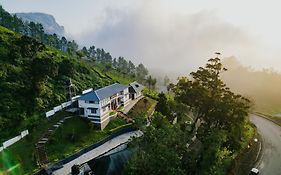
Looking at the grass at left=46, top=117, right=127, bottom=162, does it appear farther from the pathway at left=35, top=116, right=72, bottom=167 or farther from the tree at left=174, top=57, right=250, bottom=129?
the tree at left=174, top=57, right=250, bottom=129

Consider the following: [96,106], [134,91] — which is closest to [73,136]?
[96,106]

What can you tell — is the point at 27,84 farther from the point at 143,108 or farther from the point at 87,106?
the point at 143,108

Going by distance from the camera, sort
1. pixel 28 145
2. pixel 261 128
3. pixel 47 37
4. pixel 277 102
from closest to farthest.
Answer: pixel 28 145 < pixel 261 128 < pixel 47 37 < pixel 277 102

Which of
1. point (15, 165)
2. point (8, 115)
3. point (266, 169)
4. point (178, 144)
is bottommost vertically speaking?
point (266, 169)

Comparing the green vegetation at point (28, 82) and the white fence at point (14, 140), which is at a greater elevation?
the green vegetation at point (28, 82)

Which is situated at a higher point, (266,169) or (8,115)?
(8,115)

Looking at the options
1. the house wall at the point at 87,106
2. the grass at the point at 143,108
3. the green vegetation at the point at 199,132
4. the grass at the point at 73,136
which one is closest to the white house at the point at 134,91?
the grass at the point at 143,108

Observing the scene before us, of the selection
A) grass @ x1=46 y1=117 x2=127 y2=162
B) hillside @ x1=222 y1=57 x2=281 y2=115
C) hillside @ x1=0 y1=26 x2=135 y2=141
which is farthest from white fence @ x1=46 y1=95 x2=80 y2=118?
hillside @ x1=222 y1=57 x2=281 y2=115

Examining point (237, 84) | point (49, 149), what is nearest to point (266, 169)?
point (49, 149)

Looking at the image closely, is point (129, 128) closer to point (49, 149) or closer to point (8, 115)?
point (49, 149)

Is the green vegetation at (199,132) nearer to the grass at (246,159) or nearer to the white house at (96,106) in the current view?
the grass at (246,159)
